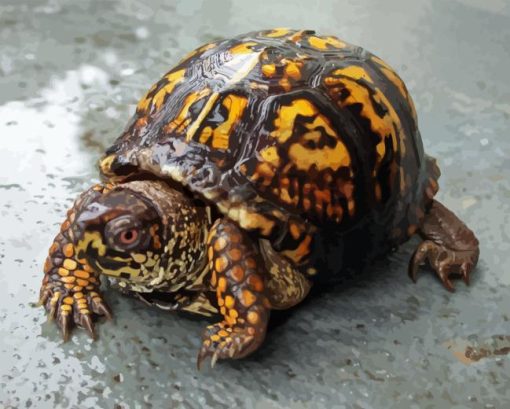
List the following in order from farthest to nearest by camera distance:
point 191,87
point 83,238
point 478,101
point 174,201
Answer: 1. point 478,101
2. point 191,87
3. point 174,201
4. point 83,238

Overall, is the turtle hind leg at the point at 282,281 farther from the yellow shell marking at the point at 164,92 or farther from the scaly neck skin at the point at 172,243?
the yellow shell marking at the point at 164,92

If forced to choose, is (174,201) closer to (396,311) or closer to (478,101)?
(396,311)

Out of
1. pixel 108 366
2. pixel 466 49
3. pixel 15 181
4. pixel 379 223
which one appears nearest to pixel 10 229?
pixel 15 181

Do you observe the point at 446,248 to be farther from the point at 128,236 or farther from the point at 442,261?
the point at 128,236

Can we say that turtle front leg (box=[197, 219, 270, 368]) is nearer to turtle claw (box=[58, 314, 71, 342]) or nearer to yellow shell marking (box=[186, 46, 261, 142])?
yellow shell marking (box=[186, 46, 261, 142])

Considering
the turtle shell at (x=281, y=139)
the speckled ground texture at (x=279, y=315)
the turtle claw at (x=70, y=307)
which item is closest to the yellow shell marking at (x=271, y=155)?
the turtle shell at (x=281, y=139)

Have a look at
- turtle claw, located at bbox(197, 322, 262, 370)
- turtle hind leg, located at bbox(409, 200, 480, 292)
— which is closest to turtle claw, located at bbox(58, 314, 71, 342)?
turtle claw, located at bbox(197, 322, 262, 370)
